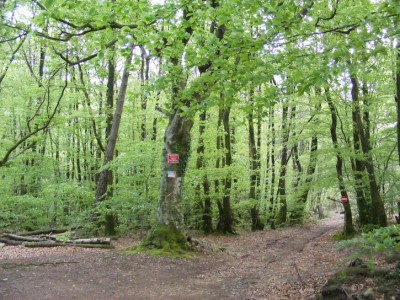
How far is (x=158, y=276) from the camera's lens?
307 inches

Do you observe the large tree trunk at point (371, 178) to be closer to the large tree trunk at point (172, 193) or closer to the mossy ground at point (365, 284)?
the large tree trunk at point (172, 193)

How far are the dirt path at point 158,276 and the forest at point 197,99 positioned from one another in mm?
1584

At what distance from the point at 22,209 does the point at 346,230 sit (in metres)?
14.2

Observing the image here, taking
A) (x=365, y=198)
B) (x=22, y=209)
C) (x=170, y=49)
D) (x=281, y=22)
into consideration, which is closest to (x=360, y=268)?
(x=281, y=22)

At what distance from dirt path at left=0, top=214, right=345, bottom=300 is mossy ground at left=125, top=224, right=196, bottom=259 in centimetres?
46

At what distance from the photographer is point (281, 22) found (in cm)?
520

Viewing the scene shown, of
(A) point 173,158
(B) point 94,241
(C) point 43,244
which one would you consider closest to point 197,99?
(A) point 173,158

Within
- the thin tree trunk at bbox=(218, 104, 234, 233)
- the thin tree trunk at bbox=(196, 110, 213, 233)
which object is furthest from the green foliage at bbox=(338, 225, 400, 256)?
the thin tree trunk at bbox=(218, 104, 234, 233)

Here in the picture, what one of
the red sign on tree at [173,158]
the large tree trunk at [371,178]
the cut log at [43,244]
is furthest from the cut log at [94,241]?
the large tree trunk at [371,178]

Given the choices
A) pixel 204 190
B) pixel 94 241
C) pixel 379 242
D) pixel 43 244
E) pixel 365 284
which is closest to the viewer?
pixel 379 242

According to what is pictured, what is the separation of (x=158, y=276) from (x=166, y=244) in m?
2.14

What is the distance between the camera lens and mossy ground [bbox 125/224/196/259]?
385 inches

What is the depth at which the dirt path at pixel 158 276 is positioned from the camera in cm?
643

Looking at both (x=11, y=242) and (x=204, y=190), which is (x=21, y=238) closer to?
(x=11, y=242)
